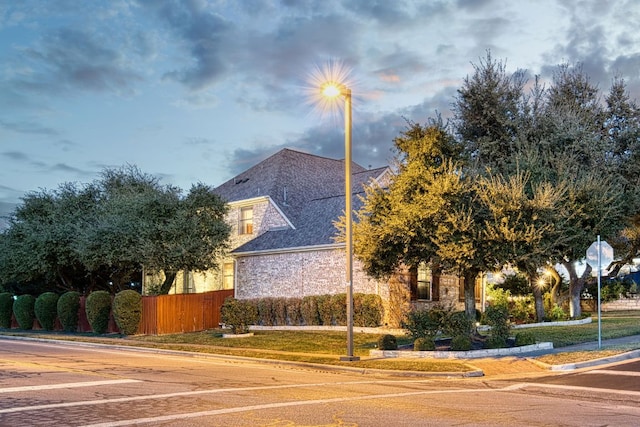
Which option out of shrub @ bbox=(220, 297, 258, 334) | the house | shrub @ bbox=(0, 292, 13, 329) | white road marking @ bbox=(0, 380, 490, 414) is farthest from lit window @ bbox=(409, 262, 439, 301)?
shrub @ bbox=(0, 292, 13, 329)

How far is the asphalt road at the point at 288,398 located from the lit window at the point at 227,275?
18.8 meters

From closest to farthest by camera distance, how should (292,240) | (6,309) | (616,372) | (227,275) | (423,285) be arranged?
(616,372) < (423,285) < (292,240) < (227,275) < (6,309)

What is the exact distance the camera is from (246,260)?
34.3m

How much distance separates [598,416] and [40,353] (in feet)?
57.7

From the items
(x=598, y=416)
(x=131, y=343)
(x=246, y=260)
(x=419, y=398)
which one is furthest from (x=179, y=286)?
(x=598, y=416)

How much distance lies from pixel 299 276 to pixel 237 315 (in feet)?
16.9

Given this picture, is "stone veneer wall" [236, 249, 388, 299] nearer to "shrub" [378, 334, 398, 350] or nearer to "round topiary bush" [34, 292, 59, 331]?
"shrub" [378, 334, 398, 350]

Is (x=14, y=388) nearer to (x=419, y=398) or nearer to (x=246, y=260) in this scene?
(x=419, y=398)

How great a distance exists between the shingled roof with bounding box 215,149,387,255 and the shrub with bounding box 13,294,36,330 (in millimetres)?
12209

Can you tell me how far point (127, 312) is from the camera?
3052 centimetres

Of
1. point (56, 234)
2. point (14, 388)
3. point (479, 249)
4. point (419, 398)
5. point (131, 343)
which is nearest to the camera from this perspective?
point (419, 398)

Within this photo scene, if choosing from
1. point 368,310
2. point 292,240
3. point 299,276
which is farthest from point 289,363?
point 292,240

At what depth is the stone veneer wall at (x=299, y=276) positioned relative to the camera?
96.1ft

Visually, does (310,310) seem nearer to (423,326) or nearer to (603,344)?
(423,326)
